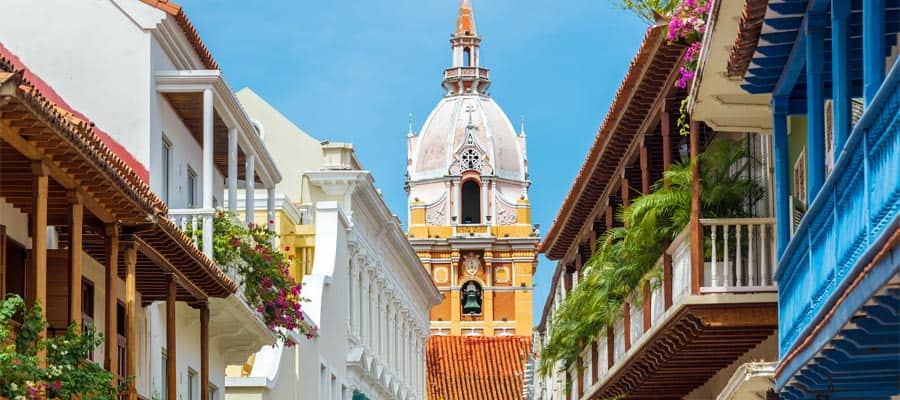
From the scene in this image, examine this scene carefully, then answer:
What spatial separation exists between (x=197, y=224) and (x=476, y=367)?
6914 centimetres

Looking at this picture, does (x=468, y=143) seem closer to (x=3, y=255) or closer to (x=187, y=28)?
(x=187, y=28)

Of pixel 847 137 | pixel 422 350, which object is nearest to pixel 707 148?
pixel 847 137

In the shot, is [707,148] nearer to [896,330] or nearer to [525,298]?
[896,330]

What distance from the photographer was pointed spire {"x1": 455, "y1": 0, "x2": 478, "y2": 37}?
12152 centimetres

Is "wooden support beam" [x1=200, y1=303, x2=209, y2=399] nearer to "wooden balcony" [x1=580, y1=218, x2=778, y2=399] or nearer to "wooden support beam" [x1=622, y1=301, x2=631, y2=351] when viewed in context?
"wooden balcony" [x1=580, y1=218, x2=778, y2=399]

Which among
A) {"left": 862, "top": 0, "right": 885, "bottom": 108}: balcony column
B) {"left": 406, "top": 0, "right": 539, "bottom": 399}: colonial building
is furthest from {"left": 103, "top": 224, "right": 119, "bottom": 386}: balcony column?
{"left": 406, "top": 0, "right": 539, "bottom": 399}: colonial building

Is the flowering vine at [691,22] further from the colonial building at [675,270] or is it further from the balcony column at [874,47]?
the balcony column at [874,47]

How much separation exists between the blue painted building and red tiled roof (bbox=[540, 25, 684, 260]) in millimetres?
4912

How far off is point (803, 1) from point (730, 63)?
79.5 inches

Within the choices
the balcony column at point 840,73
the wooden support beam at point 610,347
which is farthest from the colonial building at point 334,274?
the balcony column at point 840,73

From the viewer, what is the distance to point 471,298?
112 metres

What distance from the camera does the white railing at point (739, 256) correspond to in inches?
904

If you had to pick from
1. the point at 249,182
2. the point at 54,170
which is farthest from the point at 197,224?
the point at 54,170

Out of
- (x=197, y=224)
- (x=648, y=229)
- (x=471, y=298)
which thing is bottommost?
(x=648, y=229)
